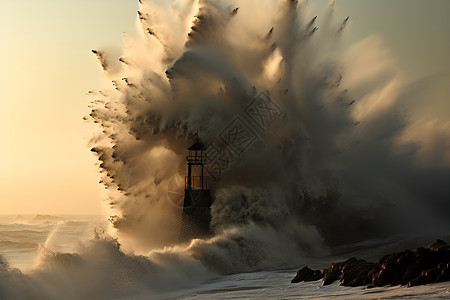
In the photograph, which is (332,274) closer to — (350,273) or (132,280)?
(350,273)

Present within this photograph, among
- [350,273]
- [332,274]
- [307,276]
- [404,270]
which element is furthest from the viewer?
[307,276]

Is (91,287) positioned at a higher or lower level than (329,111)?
lower

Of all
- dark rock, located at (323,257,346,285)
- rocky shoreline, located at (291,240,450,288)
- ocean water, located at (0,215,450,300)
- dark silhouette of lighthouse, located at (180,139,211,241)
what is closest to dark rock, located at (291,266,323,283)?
ocean water, located at (0,215,450,300)

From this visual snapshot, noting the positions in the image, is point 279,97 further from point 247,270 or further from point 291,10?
point 247,270

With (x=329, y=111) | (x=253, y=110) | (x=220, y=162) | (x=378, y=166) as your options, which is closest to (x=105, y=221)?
(x=220, y=162)

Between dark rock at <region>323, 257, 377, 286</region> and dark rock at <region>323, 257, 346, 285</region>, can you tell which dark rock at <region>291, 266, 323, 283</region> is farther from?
dark rock at <region>323, 257, 346, 285</region>

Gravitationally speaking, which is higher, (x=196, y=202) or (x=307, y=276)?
(x=196, y=202)

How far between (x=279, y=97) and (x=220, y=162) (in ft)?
16.1

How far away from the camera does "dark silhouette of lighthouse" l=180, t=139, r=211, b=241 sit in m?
28.4

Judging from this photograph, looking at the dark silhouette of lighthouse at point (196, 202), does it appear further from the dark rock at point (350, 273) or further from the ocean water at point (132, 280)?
the dark rock at point (350, 273)

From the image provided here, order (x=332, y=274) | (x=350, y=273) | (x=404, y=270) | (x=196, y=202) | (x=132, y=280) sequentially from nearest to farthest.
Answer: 1. (x=404, y=270)
2. (x=350, y=273)
3. (x=332, y=274)
4. (x=132, y=280)
5. (x=196, y=202)

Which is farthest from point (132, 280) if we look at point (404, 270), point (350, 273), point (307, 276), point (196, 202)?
point (404, 270)

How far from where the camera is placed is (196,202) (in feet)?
93.8

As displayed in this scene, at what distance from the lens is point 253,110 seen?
98.0ft
